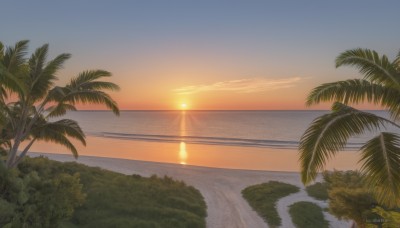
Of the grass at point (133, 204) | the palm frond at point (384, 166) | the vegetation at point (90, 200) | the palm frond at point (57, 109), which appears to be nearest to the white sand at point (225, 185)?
the grass at point (133, 204)

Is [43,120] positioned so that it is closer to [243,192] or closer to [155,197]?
[155,197]

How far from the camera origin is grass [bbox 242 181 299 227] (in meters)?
19.3

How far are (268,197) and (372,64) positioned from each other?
17227mm

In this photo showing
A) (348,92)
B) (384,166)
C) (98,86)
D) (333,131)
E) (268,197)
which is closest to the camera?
(384,166)

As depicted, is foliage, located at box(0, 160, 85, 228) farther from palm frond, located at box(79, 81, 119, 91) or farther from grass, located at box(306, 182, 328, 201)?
grass, located at box(306, 182, 328, 201)

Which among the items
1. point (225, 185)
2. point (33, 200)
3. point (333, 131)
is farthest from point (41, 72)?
point (225, 185)

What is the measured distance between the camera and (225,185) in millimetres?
27688

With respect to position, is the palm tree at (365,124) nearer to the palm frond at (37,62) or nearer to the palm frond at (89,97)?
the palm frond at (89,97)

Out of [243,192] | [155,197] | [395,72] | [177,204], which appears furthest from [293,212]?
[395,72]

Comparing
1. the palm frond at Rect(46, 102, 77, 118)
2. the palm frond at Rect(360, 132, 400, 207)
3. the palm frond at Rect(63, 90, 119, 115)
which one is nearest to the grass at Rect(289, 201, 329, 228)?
the palm frond at Rect(360, 132, 400, 207)

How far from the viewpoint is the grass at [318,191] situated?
23.7 metres

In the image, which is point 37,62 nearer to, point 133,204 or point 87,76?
point 87,76

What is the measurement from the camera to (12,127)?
1503 centimetres

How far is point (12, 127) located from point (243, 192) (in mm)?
17309
